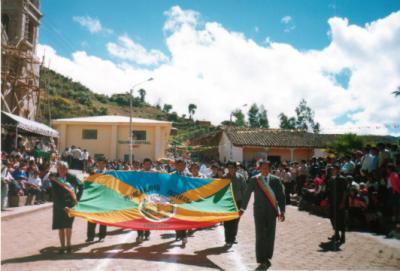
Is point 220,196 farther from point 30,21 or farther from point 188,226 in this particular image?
point 30,21

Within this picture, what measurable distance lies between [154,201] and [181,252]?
1277mm

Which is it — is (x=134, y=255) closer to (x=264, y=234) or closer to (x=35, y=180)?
(x=264, y=234)

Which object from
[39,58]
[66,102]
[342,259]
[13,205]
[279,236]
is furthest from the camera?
[66,102]

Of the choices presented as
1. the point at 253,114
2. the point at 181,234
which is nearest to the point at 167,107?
the point at 253,114

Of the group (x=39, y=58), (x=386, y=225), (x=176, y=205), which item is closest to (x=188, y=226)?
(x=176, y=205)

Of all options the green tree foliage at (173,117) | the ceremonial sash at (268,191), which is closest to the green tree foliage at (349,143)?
the ceremonial sash at (268,191)

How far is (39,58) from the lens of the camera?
31.8 m

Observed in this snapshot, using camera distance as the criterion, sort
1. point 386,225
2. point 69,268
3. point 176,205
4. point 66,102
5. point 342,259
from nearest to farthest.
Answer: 1. point 69,268
2. point 342,259
3. point 176,205
4. point 386,225
5. point 66,102

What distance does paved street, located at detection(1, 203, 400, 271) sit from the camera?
6.60 meters

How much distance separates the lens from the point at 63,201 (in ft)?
24.3

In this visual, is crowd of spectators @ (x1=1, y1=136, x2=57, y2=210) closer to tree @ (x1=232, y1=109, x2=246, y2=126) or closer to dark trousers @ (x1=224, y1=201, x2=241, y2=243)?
dark trousers @ (x1=224, y1=201, x2=241, y2=243)

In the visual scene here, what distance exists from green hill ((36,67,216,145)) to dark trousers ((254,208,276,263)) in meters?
59.1

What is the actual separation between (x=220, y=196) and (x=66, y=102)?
70.3m

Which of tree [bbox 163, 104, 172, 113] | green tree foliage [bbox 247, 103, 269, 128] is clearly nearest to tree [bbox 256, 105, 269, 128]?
green tree foliage [bbox 247, 103, 269, 128]
